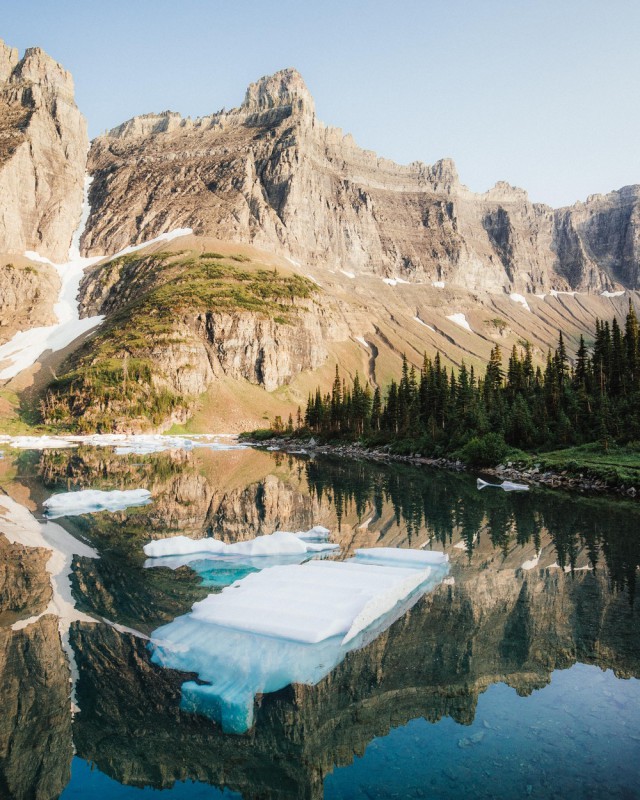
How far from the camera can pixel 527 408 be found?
2660 inches

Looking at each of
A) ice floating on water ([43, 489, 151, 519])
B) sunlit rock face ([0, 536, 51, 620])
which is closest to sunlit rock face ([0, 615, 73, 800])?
sunlit rock face ([0, 536, 51, 620])

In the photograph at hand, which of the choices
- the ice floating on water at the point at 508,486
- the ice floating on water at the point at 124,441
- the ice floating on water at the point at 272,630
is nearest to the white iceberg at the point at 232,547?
the ice floating on water at the point at 272,630

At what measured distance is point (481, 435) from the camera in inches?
2724

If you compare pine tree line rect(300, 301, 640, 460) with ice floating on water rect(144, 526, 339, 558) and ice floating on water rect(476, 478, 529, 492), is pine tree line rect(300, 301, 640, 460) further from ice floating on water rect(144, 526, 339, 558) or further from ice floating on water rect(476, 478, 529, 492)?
ice floating on water rect(144, 526, 339, 558)

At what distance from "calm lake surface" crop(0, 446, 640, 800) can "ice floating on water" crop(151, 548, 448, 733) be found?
35 cm

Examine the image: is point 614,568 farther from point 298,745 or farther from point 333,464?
point 333,464

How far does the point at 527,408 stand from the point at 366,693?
202 ft

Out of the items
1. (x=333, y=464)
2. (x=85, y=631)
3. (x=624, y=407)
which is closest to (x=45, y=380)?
(x=333, y=464)

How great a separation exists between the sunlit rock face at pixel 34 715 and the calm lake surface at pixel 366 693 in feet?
0.10

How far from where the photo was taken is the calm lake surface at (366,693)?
27.9 ft

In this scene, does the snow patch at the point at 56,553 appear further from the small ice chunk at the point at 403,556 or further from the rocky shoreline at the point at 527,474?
the rocky shoreline at the point at 527,474

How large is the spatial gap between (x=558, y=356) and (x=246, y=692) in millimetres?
82227

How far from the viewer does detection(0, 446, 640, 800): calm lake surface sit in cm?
850

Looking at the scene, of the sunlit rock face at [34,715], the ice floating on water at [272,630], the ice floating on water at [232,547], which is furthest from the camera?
the ice floating on water at [232,547]
